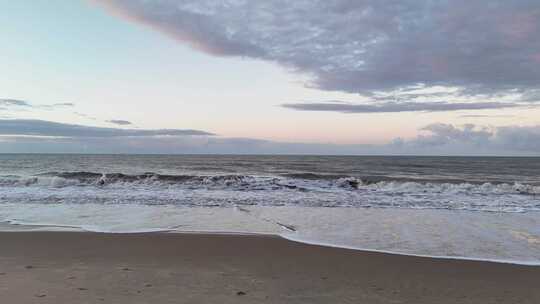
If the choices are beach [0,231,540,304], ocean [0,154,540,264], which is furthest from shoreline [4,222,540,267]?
beach [0,231,540,304]

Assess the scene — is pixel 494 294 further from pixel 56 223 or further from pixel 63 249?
pixel 56 223

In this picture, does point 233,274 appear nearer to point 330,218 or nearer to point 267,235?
point 267,235

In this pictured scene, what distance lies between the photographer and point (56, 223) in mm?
10359

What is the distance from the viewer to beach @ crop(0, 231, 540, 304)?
15.7 feet

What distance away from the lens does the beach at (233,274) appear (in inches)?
189

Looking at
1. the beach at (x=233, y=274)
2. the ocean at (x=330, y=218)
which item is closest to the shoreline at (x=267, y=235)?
the ocean at (x=330, y=218)

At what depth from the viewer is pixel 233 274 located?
5895 mm

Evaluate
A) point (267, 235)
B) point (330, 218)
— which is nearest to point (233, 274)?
point (267, 235)

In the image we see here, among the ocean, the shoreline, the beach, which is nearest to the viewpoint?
the beach

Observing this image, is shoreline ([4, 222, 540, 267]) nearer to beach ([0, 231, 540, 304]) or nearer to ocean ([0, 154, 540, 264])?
ocean ([0, 154, 540, 264])

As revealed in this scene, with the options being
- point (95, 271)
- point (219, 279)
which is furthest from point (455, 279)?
point (95, 271)

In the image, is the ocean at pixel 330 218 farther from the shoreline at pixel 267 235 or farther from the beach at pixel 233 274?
the beach at pixel 233 274

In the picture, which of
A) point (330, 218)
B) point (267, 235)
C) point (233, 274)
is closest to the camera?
point (233, 274)

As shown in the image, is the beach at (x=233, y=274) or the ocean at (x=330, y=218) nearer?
the beach at (x=233, y=274)
